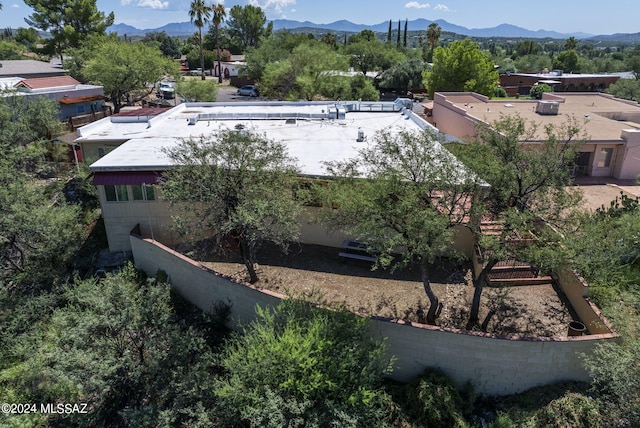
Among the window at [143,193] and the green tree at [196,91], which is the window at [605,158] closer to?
the window at [143,193]

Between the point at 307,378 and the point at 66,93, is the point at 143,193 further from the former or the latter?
the point at 66,93

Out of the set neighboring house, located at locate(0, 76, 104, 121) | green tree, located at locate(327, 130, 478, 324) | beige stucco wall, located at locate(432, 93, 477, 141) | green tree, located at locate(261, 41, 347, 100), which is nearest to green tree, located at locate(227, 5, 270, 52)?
green tree, located at locate(261, 41, 347, 100)

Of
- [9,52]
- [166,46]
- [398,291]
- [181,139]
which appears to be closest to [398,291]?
[398,291]

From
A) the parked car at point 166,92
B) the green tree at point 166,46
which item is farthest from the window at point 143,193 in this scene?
the green tree at point 166,46

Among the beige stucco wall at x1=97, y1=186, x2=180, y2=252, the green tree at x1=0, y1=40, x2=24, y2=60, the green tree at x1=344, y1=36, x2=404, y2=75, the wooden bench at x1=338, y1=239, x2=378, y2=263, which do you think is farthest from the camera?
the green tree at x1=344, y1=36, x2=404, y2=75

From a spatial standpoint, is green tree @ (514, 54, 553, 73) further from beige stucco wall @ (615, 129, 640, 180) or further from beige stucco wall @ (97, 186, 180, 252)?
beige stucco wall @ (97, 186, 180, 252)

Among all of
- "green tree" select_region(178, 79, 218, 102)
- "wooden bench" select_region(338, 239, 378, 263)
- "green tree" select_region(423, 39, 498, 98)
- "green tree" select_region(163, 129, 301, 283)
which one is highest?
"green tree" select_region(423, 39, 498, 98)

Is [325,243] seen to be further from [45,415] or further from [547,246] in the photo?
[45,415]
